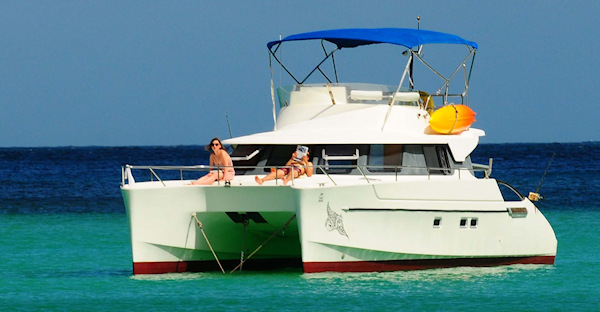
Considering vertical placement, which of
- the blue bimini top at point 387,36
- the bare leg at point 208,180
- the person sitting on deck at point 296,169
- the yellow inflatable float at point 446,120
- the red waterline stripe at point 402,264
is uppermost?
the blue bimini top at point 387,36

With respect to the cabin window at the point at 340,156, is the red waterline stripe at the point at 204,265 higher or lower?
lower

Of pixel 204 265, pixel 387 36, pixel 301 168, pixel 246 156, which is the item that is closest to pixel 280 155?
pixel 246 156

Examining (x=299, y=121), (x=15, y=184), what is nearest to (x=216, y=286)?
(x=299, y=121)

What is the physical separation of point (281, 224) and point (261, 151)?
5.35 feet

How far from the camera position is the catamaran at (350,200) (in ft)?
57.1

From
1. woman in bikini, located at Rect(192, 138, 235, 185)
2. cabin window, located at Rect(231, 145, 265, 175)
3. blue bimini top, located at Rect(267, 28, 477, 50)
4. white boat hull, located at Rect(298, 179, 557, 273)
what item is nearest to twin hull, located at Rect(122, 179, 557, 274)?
white boat hull, located at Rect(298, 179, 557, 273)

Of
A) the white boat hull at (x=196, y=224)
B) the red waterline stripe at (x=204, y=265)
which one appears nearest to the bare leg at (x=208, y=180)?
the white boat hull at (x=196, y=224)

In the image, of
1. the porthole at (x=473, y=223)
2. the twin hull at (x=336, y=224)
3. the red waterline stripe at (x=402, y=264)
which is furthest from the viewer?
the porthole at (x=473, y=223)

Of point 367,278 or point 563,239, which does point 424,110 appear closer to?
point 367,278

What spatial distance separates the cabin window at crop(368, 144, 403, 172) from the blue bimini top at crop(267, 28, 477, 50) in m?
1.66

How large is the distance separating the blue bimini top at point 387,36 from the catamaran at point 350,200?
24 mm

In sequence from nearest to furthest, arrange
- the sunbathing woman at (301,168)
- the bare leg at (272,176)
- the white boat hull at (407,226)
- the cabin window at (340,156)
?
the white boat hull at (407,226)
the sunbathing woman at (301,168)
the bare leg at (272,176)
the cabin window at (340,156)

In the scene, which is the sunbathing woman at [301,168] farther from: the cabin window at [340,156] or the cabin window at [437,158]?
the cabin window at [437,158]

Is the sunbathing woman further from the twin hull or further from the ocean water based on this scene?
the ocean water
